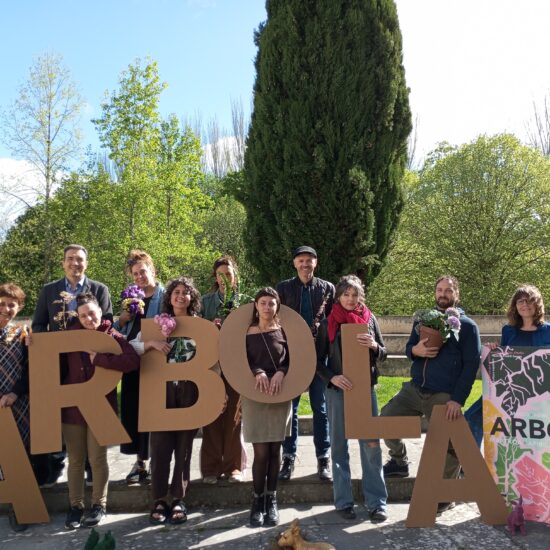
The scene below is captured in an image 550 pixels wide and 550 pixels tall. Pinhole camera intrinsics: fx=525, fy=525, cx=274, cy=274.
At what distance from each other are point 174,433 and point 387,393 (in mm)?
4666

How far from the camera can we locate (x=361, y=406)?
408 cm

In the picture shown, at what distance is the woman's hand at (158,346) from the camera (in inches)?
167

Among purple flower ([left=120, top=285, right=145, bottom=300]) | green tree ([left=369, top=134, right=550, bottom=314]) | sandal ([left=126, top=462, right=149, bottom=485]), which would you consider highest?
green tree ([left=369, top=134, right=550, bottom=314])

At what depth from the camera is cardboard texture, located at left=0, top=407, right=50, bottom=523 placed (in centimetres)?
407

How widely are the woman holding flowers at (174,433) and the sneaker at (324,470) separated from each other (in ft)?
3.87

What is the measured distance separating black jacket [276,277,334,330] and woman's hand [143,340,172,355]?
3.84ft

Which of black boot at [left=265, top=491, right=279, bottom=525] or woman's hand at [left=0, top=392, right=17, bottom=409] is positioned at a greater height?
woman's hand at [left=0, top=392, right=17, bottom=409]

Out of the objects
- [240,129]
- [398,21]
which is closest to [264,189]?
[398,21]

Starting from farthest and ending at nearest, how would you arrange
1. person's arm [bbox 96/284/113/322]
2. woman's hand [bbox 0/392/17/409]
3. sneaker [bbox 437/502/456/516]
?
1. person's arm [bbox 96/284/113/322]
2. sneaker [bbox 437/502/456/516]
3. woman's hand [bbox 0/392/17/409]

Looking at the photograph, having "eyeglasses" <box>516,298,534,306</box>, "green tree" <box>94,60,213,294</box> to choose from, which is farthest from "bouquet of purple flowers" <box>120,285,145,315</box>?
"green tree" <box>94,60,213,294</box>

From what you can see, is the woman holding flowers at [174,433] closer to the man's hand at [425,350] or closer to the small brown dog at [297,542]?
the small brown dog at [297,542]

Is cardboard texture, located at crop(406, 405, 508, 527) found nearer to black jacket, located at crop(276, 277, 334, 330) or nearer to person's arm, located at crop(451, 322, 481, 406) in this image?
person's arm, located at crop(451, 322, 481, 406)

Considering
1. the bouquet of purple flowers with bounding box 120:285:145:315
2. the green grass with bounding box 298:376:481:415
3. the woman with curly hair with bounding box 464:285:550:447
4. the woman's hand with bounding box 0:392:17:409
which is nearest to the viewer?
the woman's hand with bounding box 0:392:17:409

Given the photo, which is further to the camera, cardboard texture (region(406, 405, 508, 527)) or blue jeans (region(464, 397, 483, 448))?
blue jeans (region(464, 397, 483, 448))
